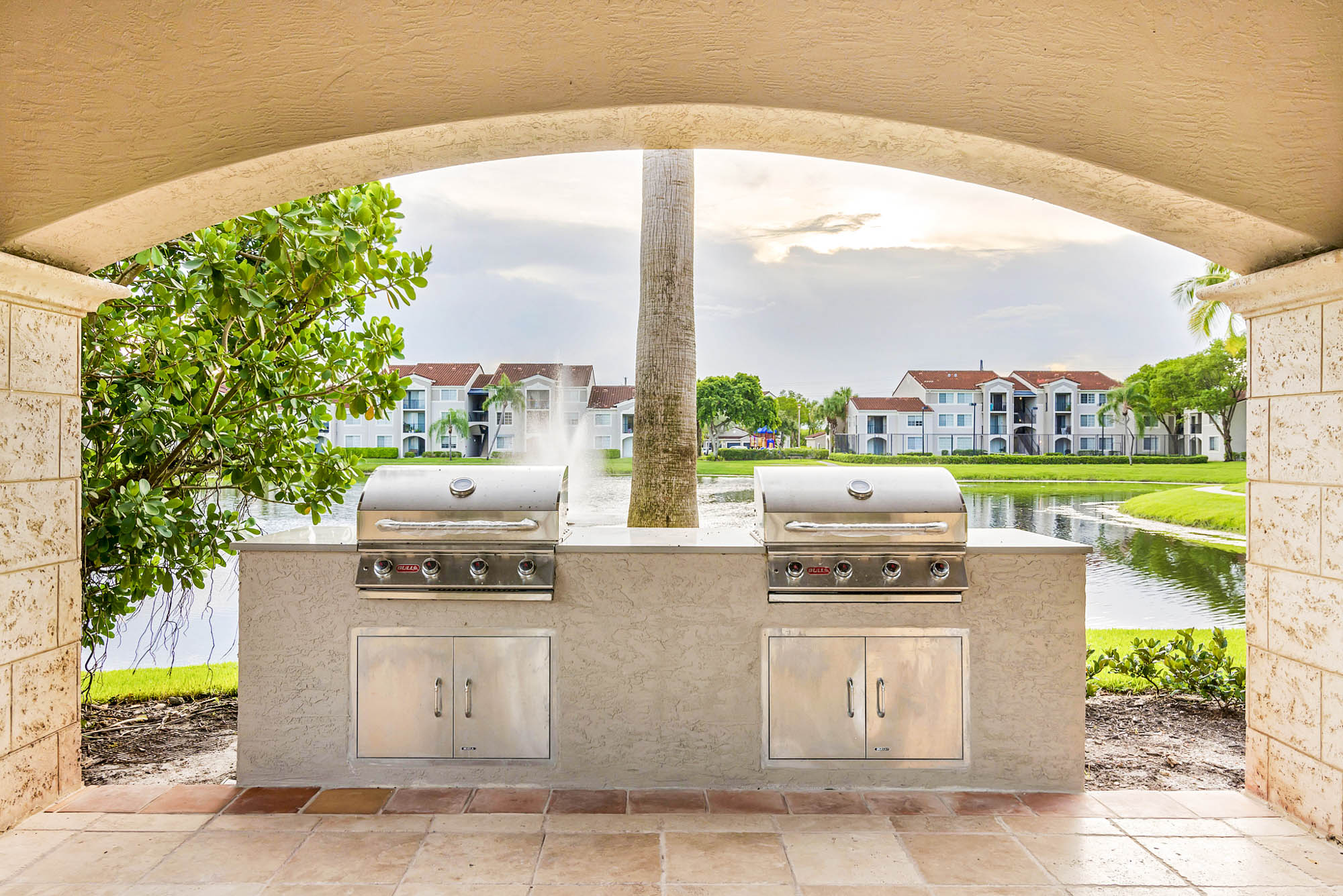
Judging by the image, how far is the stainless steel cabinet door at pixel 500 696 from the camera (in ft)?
9.67

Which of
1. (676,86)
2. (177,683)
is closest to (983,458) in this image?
(676,86)

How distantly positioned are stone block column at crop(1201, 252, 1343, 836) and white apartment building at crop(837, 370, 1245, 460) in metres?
2.57

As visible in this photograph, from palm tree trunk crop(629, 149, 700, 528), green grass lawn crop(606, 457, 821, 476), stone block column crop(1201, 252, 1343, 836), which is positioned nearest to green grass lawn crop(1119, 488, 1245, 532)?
green grass lawn crop(606, 457, 821, 476)

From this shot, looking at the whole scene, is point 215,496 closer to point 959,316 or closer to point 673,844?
point 673,844

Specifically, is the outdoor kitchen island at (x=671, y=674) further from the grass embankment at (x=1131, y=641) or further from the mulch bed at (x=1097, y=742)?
the grass embankment at (x=1131, y=641)

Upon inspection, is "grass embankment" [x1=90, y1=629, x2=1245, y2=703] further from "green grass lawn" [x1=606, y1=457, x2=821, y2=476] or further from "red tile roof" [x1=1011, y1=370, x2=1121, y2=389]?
"green grass lawn" [x1=606, y1=457, x2=821, y2=476]

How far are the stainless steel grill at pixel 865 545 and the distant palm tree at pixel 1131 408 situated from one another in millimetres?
3476

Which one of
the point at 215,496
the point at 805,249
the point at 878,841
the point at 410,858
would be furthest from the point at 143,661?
the point at 805,249

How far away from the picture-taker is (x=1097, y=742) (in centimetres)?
368

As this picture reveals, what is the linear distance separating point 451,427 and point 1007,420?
13.7 ft

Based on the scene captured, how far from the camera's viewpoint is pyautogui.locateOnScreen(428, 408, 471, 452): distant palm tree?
518 cm

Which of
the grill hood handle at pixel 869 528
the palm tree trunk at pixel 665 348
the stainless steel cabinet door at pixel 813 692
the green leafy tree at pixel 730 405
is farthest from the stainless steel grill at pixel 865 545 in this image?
the green leafy tree at pixel 730 405

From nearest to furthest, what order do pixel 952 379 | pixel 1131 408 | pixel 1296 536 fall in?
pixel 1296 536
pixel 1131 408
pixel 952 379

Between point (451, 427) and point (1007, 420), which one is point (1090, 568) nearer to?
point (1007, 420)
